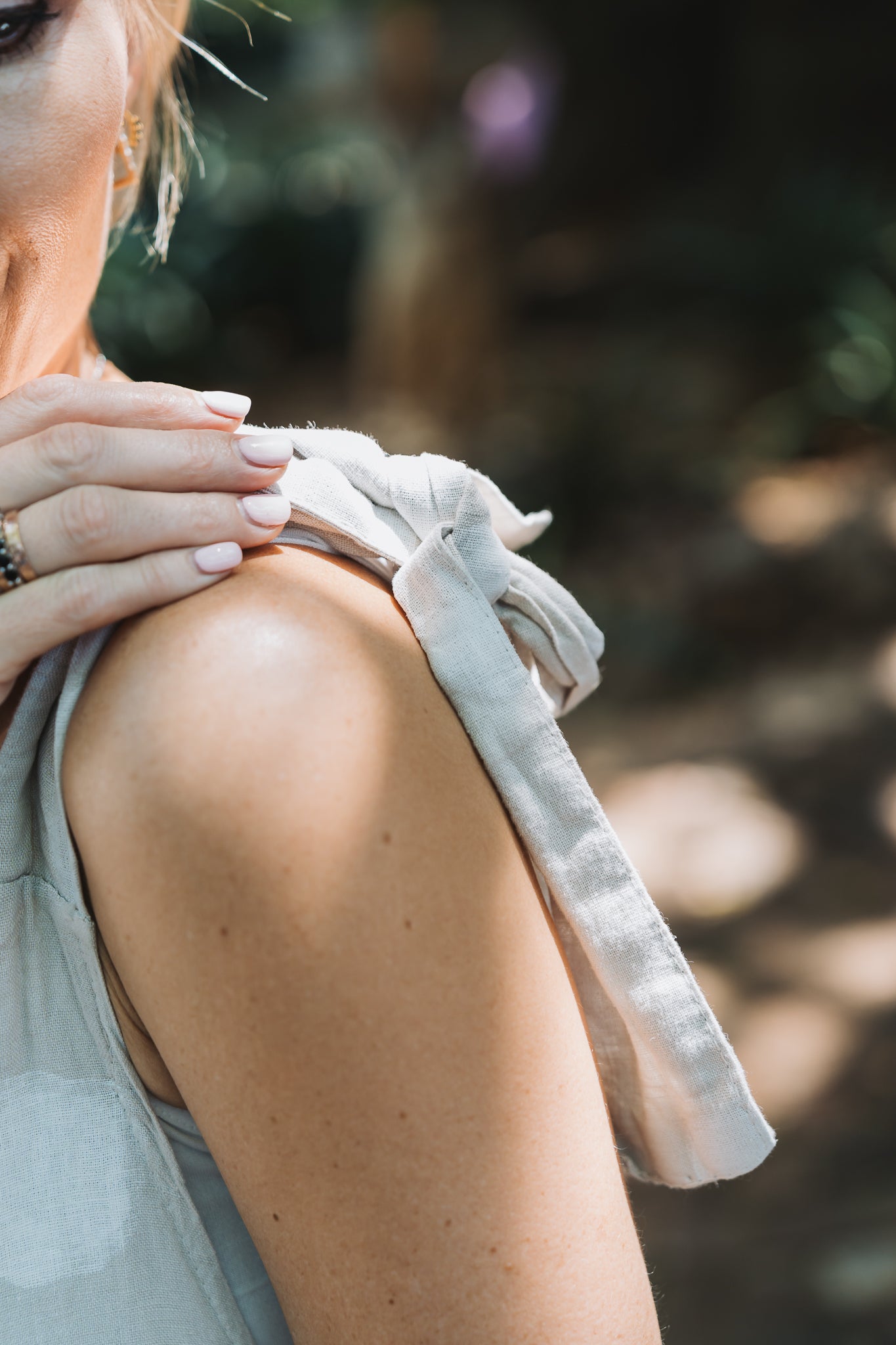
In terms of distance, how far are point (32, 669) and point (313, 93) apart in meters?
13.1

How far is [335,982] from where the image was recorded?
72 cm

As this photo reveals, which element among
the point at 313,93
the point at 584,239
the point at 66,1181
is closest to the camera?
the point at 66,1181

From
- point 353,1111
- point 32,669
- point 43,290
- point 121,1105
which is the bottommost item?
point 121,1105

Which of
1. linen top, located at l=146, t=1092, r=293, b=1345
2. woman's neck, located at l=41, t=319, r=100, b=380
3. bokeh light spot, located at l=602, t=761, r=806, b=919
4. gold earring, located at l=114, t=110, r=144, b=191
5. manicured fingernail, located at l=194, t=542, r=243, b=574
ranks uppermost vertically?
gold earring, located at l=114, t=110, r=144, b=191

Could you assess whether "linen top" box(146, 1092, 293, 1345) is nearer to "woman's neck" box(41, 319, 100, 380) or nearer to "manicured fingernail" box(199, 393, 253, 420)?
"manicured fingernail" box(199, 393, 253, 420)

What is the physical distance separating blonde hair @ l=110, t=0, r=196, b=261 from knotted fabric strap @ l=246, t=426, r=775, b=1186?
483 mm

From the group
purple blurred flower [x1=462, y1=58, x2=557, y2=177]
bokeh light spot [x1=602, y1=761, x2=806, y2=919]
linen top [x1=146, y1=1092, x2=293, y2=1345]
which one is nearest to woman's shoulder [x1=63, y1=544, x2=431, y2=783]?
linen top [x1=146, y1=1092, x2=293, y2=1345]

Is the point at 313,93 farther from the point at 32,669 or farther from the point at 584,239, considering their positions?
the point at 32,669

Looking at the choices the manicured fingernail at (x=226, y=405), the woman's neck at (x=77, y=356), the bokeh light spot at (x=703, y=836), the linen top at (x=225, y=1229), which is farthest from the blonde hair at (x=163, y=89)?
the bokeh light spot at (x=703, y=836)

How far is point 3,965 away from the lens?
0.85m

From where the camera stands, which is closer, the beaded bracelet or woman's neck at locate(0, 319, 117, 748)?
the beaded bracelet

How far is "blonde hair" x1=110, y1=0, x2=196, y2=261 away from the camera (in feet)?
3.74

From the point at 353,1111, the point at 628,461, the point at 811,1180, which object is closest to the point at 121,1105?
the point at 353,1111

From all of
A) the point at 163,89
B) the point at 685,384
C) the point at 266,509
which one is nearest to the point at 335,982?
the point at 266,509
